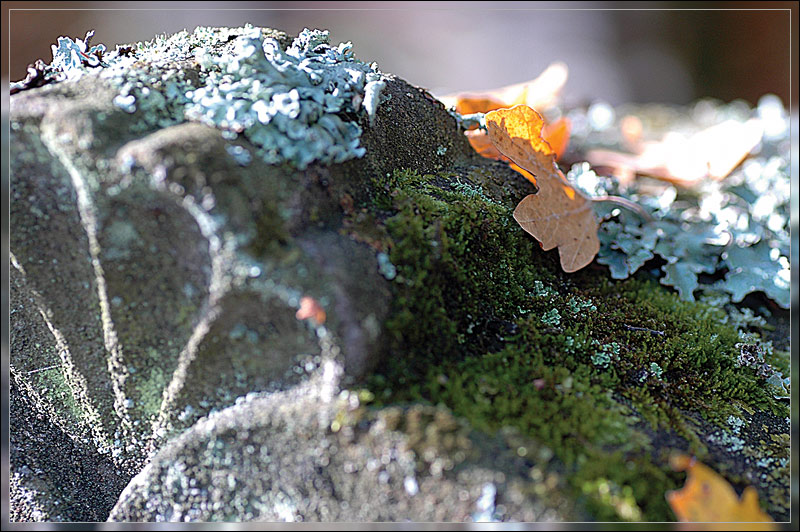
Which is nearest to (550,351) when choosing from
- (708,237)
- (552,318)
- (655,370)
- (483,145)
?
(552,318)

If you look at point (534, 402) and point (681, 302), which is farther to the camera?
point (681, 302)

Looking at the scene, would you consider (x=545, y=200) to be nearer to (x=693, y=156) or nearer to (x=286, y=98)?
(x=286, y=98)

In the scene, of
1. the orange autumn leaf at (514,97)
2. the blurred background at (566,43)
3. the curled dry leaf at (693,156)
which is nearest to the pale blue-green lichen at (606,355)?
the orange autumn leaf at (514,97)

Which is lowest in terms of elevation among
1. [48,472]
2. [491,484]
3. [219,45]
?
[48,472]

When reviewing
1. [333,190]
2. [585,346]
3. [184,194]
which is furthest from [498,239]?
[184,194]

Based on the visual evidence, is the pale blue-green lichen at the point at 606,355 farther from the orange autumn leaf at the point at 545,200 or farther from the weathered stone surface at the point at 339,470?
the weathered stone surface at the point at 339,470

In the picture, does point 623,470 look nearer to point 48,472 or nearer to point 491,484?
Result: point 491,484

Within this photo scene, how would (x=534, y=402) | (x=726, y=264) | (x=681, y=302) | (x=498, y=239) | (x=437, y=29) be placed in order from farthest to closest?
(x=437, y=29) → (x=726, y=264) → (x=681, y=302) → (x=498, y=239) → (x=534, y=402)
